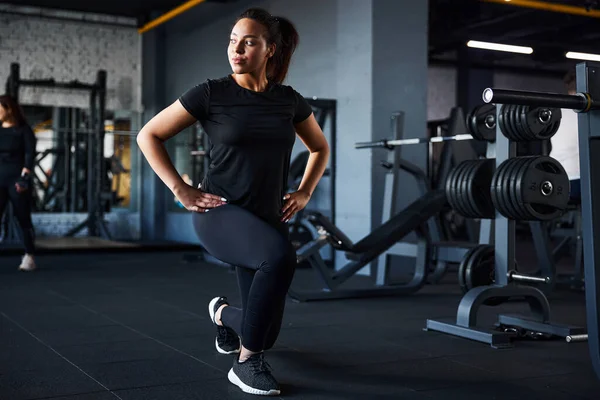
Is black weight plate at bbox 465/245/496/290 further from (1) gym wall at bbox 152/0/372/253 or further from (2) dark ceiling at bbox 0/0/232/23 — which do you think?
(2) dark ceiling at bbox 0/0/232/23

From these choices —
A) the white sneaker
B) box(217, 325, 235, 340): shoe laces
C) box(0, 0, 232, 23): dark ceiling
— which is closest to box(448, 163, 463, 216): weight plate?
box(217, 325, 235, 340): shoe laces

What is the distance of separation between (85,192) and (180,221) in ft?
4.12

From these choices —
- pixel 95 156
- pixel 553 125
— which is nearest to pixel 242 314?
pixel 553 125

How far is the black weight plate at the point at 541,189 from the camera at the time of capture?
3010 mm

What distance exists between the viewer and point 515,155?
332cm

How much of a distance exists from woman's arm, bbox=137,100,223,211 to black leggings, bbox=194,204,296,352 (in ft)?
0.13

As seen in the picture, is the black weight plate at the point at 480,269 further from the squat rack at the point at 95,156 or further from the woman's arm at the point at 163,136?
the squat rack at the point at 95,156

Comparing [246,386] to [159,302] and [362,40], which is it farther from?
[362,40]

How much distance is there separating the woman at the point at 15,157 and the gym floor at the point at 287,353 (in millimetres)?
1005

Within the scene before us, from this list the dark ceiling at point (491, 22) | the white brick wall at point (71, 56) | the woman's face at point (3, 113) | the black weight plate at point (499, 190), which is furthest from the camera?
the white brick wall at point (71, 56)

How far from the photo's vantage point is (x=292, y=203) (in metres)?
2.30

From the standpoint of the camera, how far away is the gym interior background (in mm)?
2576

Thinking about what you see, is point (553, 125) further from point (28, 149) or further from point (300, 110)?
point (28, 149)

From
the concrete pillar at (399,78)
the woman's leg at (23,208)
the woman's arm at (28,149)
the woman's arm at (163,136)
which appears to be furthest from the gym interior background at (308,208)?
the woman's arm at (28,149)
